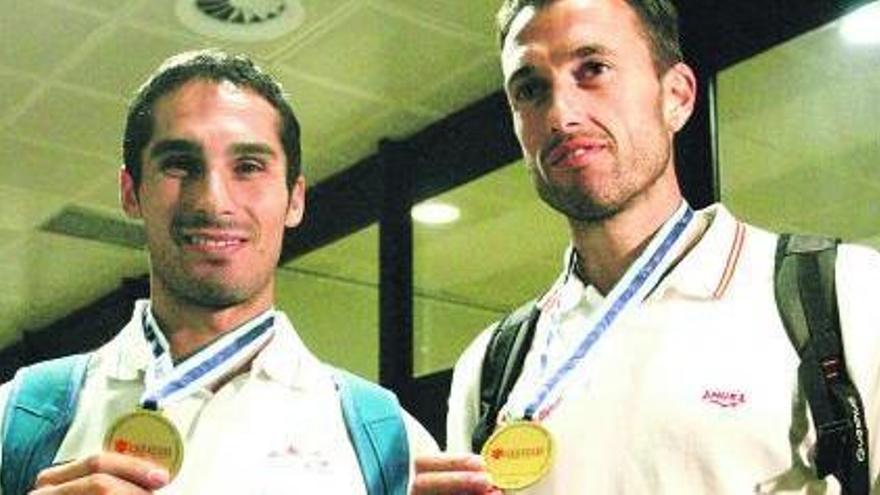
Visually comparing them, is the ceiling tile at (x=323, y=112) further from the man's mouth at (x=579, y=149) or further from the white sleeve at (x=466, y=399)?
the man's mouth at (x=579, y=149)

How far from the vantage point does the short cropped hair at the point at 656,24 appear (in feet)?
6.03

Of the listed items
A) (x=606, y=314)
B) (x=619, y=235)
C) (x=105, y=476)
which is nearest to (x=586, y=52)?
(x=619, y=235)

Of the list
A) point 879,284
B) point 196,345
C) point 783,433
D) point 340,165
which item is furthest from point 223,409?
point 340,165

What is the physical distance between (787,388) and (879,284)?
18 centimetres

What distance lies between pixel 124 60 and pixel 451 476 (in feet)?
10.4

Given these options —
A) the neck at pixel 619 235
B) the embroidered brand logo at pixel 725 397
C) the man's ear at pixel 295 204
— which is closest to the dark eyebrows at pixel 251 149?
the man's ear at pixel 295 204

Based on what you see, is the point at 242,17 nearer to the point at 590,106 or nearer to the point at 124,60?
the point at 124,60

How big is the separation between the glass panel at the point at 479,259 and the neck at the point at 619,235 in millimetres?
3035

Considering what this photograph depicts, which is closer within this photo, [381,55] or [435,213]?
[381,55]

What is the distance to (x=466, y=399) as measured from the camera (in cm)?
188

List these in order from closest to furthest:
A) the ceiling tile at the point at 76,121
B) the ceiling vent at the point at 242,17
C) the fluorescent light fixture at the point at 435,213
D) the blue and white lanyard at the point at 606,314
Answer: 1. the blue and white lanyard at the point at 606,314
2. the ceiling vent at the point at 242,17
3. the ceiling tile at the point at 76,121
4. the fluorescent light fixture at the point at 435,213

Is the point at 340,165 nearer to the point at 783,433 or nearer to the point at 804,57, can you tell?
the point at 804,57

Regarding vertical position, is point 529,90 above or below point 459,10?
below

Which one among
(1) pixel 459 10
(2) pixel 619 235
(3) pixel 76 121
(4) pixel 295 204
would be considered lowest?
(2) pixel 619 235
